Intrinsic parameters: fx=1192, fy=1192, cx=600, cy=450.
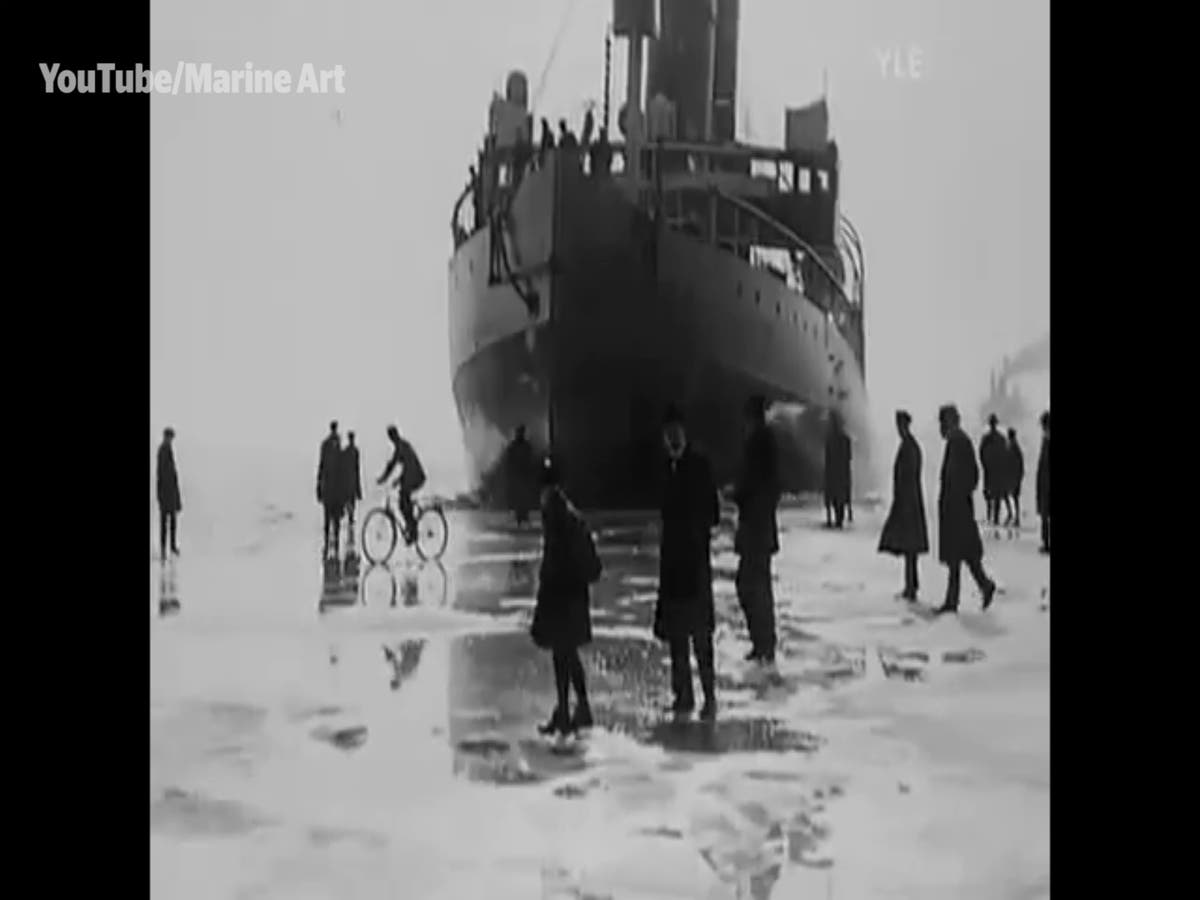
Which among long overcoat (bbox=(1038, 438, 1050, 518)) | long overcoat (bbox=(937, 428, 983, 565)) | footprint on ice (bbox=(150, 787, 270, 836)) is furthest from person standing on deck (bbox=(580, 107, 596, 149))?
footprint on ice (bbox=(150, 787, 270, 836))

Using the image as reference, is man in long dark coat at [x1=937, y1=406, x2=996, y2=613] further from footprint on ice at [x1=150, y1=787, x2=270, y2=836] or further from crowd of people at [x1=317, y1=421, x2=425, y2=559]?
footprint on ice at [x1=150, y1=787, x2=270, y2=836]

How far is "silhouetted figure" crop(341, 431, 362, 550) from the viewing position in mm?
1756

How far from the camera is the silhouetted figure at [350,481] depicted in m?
1.76

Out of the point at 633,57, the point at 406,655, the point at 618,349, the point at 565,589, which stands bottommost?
the point at 406,655

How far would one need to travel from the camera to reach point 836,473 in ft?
5.74

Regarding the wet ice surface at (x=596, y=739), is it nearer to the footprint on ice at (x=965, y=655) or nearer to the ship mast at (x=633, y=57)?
the footprint on ice at (x=965, y=655)

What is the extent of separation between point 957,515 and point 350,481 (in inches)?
35.1

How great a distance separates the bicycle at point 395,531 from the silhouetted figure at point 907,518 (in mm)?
649

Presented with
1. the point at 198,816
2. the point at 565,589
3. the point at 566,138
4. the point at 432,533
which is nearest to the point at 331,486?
the point at 432,533

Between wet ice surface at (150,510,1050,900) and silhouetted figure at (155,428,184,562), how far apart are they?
0.17 ft

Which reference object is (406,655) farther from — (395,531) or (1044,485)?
(1044,485)
